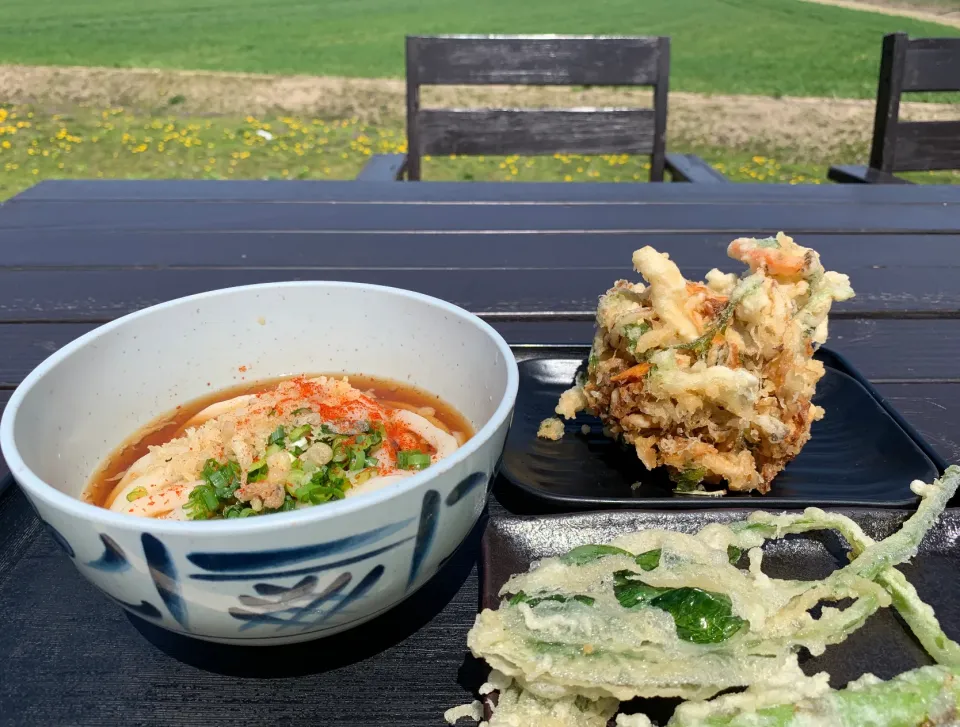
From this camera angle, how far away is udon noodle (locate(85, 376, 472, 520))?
1.07 metres

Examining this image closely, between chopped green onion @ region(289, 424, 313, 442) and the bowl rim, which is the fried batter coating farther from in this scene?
chopped green onion @ region(289, 424, 313, 442)

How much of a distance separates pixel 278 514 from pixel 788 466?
4.00 ft

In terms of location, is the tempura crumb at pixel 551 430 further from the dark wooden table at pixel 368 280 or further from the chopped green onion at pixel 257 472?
the chopped green onion at pixel 257 472

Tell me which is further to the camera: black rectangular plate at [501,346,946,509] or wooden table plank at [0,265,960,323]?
wooden table plank at [0,265,960,323]

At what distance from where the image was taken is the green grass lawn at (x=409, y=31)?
16.1 metres

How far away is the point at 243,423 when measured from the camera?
1.21 m

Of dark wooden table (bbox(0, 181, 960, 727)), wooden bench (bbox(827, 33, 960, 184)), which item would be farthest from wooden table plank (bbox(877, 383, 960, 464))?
wooden bench (bbox(827, 33, 960, 184))

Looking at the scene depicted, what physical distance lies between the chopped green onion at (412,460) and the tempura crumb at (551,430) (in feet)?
1.88

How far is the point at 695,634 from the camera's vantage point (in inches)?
38.6

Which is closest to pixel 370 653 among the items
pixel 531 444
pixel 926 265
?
pixel 531 444

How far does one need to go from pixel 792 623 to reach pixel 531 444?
0.76m

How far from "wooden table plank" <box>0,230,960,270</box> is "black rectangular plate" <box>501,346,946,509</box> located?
67 cm

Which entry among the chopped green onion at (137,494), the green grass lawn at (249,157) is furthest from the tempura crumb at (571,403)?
the green grass lawn at (249,157)

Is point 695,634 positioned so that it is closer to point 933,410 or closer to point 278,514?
point 278,514
